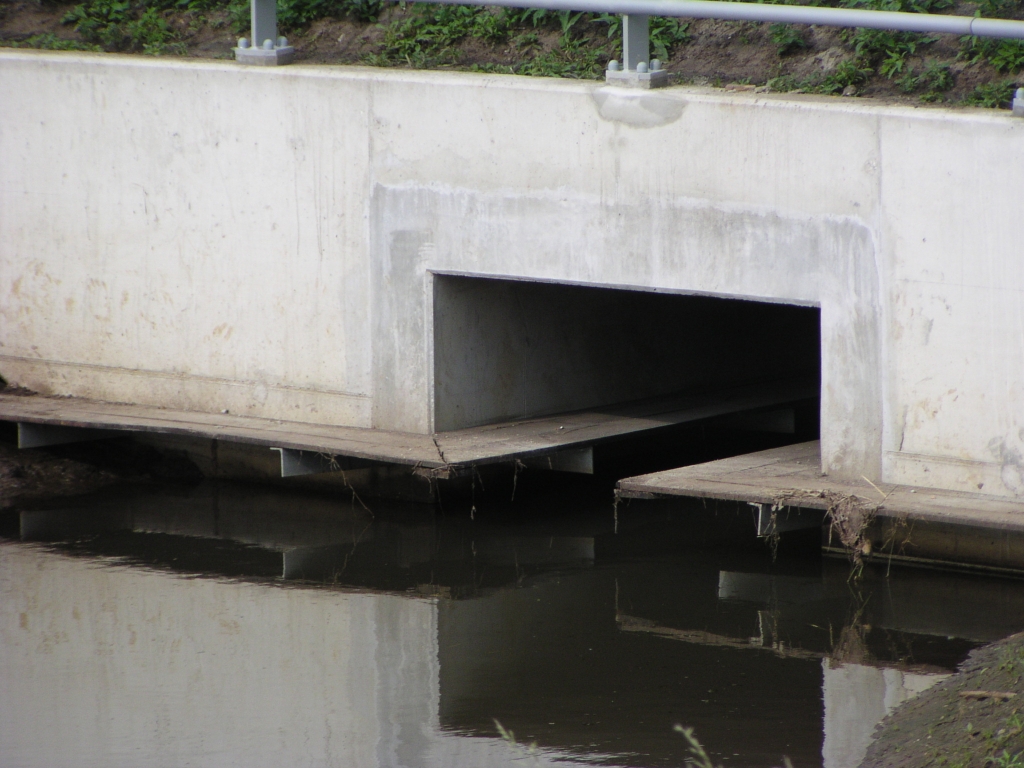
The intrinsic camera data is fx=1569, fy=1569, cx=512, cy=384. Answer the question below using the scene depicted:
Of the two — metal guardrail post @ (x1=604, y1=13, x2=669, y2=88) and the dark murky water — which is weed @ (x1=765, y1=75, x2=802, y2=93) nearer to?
metal guardrail post @ (x1=604, y1=13, x2=669, y2=88)

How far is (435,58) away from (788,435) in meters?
3.73

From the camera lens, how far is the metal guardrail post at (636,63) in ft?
28.8

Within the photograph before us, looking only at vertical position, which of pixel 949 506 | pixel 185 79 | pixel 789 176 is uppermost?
pixel 185 79

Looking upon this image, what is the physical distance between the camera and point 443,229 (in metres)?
9.47

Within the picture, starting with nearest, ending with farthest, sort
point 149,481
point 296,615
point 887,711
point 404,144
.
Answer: point 887,711, point 296,615, point 404,144, point 149,481

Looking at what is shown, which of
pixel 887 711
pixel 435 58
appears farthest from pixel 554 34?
pixel 887 711

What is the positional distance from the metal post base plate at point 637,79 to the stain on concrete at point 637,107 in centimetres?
5

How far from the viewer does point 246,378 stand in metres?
10.3

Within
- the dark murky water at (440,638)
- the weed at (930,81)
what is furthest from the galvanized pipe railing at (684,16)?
the dark murky water at (440,638)

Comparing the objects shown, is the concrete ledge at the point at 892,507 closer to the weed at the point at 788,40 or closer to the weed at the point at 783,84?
the weed at the point at 783,84

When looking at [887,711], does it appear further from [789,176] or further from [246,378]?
[246,378]

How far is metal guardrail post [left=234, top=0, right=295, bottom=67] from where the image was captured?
9906 millimetres

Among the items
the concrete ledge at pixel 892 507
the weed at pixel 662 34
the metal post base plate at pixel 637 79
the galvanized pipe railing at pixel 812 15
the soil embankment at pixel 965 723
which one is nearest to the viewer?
the soil embankment at pixel 965 723

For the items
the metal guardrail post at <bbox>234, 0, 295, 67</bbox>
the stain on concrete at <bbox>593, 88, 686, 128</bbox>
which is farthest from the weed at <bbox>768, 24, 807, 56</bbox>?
the metal guardrail post at <bbox>234, 0, 295, 67</bbox>
